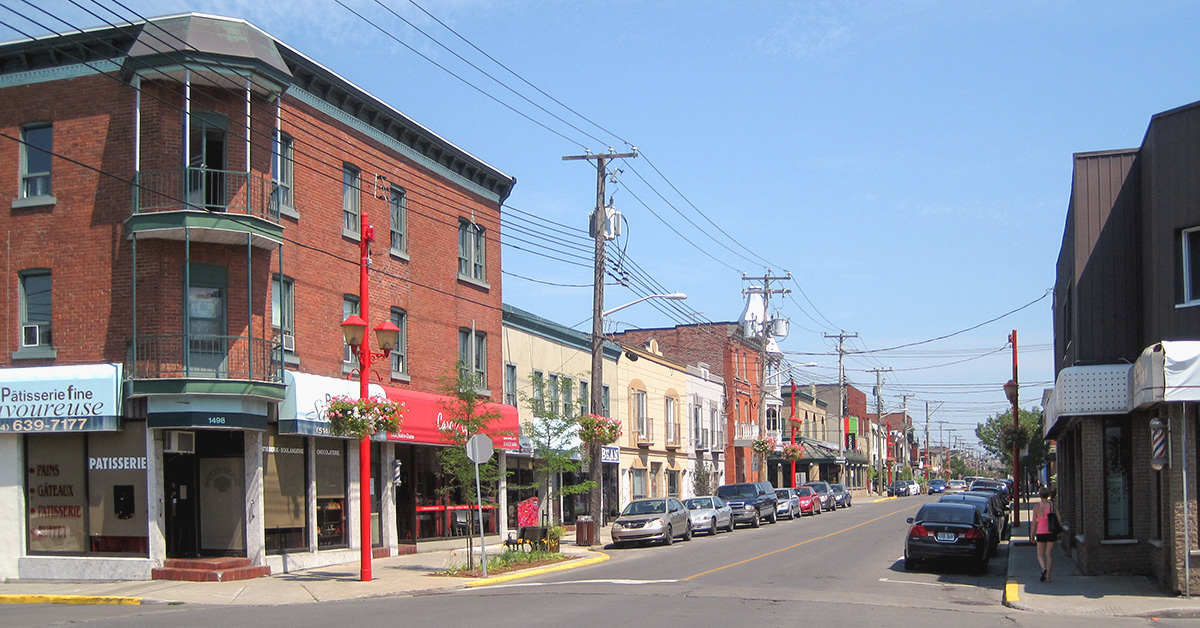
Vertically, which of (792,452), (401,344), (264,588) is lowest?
(792,452)

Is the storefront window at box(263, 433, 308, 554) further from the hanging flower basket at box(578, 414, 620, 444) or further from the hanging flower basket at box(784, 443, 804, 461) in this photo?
the hanging flower basket at box(784, 443, 804, 461)

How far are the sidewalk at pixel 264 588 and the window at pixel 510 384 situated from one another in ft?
35.2

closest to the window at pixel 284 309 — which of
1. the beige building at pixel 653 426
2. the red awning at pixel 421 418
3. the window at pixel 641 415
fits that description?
the red awning at pixel 421 418

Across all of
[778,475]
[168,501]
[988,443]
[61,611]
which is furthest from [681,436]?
[988,443]

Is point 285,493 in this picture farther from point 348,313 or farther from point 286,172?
point 286,172

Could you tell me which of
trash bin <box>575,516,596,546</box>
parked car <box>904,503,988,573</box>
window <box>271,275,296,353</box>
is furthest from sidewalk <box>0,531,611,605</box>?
parked car <box>904,503,988,573</box>

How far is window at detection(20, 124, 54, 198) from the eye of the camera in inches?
904

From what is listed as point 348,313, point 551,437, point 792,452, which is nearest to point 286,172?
point 348,313

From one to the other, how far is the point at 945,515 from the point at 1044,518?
239 cm

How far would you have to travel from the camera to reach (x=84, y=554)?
22.0 meters

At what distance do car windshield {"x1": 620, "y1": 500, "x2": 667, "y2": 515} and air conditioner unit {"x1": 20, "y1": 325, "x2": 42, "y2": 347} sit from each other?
1711cm

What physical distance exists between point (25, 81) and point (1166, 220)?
72.9ft

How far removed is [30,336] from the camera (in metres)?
22.6

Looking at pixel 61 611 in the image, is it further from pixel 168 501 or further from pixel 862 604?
pixel 862 604
